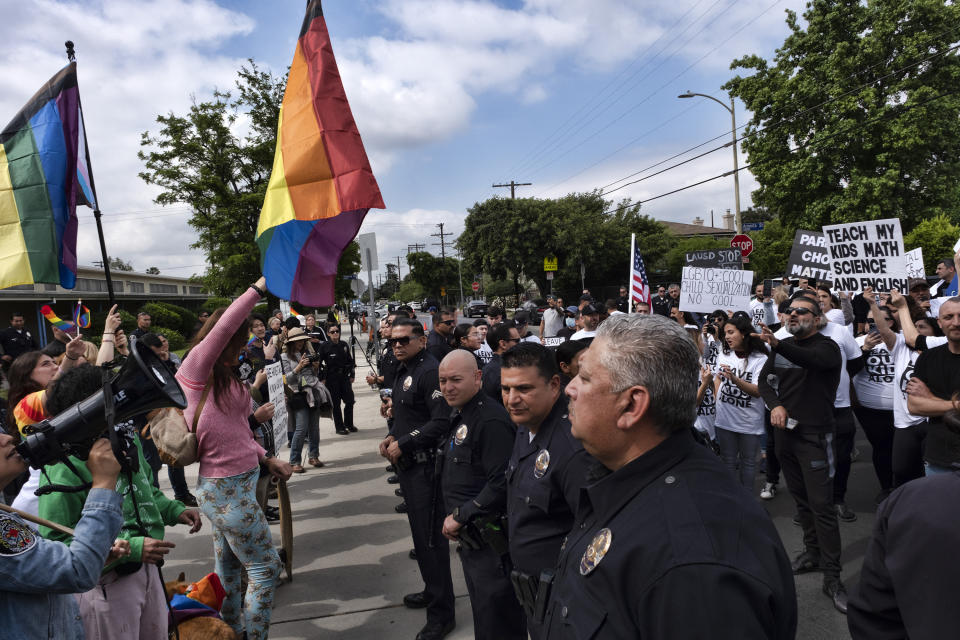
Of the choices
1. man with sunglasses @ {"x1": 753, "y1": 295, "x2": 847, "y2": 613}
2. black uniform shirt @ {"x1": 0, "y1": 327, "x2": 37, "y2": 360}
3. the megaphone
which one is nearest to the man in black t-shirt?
man with sunglasses @ {"x1": 753, "y1": 295, "x2": 847, "y2": 613}

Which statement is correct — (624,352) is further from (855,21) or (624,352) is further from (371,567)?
(855,21)

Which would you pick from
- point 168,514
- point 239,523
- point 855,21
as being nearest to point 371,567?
point 239,523

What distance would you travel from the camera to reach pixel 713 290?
744 cm

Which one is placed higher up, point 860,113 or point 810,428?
point 860,113

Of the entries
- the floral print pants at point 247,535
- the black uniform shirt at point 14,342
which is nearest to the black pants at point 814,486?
the floral print pants at point 247,535

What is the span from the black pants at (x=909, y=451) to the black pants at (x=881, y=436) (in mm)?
1126

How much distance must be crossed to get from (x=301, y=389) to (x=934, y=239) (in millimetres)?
21625

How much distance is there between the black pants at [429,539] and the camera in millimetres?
3882

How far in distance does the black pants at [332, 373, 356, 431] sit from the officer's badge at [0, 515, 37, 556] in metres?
7.81

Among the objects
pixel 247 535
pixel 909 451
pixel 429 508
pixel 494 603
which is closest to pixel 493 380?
pixel 429 508

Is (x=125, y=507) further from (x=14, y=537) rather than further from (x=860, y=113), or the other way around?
(x=860, y=113)

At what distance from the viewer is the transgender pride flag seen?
500 cm

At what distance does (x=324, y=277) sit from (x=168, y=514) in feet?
7.16

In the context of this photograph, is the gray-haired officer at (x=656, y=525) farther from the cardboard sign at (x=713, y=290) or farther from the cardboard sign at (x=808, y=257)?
the cardboard sign at (x=808, y=257)
